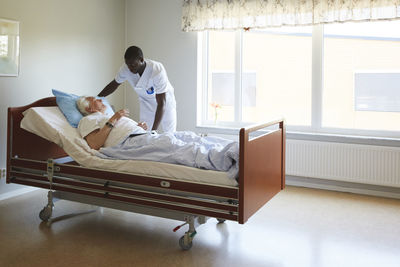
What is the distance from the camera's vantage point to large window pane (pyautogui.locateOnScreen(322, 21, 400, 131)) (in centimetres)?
394

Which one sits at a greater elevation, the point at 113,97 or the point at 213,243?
the point at 113,97

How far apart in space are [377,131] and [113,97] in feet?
9.41

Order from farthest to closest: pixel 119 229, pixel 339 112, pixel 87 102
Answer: pixel 339 112
pixel 87 102
pixel 119 229

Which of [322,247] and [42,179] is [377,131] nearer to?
[322,247]

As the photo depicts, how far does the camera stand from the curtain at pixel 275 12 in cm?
367

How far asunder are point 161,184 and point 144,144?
0.42 m

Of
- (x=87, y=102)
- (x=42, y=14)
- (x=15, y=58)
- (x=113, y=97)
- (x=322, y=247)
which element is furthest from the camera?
(x=113, y=97)

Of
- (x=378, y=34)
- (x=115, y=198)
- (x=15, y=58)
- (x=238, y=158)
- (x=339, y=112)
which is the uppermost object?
(x=378, y=34)

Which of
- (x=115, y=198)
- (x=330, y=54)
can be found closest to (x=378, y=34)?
(x=330, y=54)

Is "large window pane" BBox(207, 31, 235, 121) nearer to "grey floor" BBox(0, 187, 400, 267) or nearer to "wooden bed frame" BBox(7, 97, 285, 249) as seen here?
"grey floor" BBox(0, 187, 400, 267)

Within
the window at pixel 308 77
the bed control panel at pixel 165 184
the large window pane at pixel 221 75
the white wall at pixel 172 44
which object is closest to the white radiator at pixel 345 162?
the window at pixel 308 77

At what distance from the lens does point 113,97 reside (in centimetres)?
488

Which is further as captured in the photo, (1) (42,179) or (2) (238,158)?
(1) (42,179)

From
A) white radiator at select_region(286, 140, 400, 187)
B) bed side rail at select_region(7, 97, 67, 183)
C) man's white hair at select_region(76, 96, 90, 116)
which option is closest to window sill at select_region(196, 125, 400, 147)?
white radiator at select_region(286, 140, 400, 187)
